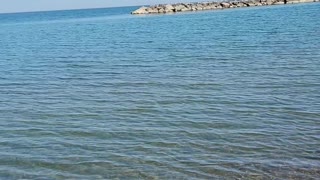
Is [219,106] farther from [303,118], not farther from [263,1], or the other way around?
[263,1]

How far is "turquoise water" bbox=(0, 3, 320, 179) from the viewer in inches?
396

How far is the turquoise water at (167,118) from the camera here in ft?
33.0

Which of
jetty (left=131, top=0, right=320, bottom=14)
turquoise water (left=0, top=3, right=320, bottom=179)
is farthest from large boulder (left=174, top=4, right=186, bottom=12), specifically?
turquoise water (left=0, top=3, right=320, bottom=179)

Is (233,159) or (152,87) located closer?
(233,159)

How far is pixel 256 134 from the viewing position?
1188cm

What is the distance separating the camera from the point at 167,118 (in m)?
13.9

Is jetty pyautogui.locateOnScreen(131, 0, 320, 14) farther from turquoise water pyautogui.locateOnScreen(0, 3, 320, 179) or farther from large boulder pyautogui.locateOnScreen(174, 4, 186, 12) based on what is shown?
turquoise water pyautogui.locateOnScreen(0, 3, 320, 179)

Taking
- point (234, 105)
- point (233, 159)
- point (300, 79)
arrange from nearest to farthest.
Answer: point (233, 159) < point (234, 105) < point (300, 79)

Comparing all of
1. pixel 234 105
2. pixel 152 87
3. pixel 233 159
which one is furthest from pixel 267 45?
pixel 233 159

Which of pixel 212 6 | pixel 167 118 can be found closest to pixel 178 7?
pixel 212 6

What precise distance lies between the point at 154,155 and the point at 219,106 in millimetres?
4793

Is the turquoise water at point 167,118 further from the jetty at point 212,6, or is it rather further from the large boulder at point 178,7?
the jetty at point 212,6

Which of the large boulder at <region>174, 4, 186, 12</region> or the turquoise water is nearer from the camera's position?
the turquoise water

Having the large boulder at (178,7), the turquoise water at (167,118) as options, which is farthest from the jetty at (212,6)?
the turquoise water at (167,118)
